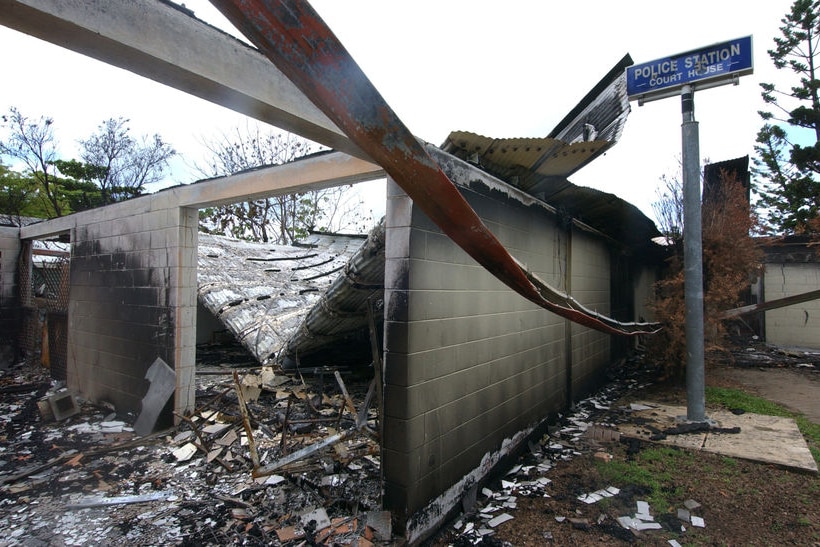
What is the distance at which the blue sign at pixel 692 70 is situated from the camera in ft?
14.3

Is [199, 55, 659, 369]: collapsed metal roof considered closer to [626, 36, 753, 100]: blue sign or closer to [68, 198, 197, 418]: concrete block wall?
[626, 36, 753, 100]: blue sign

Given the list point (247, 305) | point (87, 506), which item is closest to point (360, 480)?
point (87, 506)

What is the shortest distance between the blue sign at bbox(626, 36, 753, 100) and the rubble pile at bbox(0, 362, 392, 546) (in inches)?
190

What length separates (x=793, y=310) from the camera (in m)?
10.9

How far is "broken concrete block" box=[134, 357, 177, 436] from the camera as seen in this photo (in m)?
4.55

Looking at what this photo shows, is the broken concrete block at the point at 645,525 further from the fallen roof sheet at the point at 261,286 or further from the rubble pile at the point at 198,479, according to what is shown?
the fallen roof sheet at the point at 261,286

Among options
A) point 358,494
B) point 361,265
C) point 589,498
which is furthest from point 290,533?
point 589,498

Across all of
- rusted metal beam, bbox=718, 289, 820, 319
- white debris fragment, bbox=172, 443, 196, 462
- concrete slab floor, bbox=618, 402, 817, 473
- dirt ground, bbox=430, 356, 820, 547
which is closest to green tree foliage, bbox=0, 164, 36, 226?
white debris fragment, bbox=172, 443, 196, 462

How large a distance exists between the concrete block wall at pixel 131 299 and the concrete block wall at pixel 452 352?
309 centimetres

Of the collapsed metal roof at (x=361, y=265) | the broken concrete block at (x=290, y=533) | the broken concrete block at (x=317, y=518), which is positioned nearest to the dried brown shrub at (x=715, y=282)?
the collapsed metal roof at (x=361, y=265)

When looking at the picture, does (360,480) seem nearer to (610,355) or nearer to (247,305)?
(247,305)

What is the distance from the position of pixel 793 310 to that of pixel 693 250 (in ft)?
30.2

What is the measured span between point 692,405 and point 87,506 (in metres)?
6.06

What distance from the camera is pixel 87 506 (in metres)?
3.15
